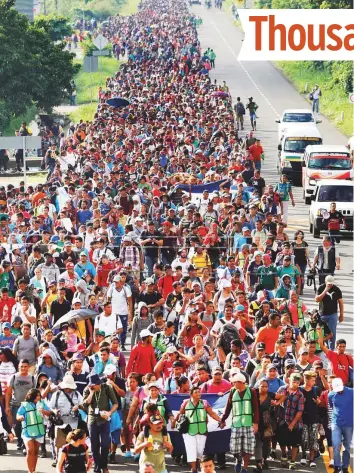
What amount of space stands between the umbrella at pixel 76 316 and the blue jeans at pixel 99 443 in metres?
4.09

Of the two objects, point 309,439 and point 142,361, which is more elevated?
point 142,361

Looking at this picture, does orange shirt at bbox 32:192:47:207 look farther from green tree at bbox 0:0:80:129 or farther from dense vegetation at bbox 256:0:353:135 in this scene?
green tree at bbox 0:0:80:129

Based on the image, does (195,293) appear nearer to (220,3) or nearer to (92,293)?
(92,293)

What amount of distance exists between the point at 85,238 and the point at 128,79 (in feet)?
127

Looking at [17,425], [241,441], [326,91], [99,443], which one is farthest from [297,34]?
[326,91]

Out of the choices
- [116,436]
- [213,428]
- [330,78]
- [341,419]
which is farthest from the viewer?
[330,78]

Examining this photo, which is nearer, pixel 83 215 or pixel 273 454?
pixel 273 454

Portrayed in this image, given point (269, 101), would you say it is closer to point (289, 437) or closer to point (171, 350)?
point (171, 350)

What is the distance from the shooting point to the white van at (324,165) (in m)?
40.8

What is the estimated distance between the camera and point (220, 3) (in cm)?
14225

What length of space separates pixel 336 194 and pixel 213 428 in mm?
17717

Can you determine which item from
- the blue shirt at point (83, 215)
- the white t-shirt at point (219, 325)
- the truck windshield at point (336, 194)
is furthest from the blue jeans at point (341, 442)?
the truck windshield at point (336, 194)

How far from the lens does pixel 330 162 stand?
41.2 metres

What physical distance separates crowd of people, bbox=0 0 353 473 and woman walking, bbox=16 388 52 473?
0.06 ft
